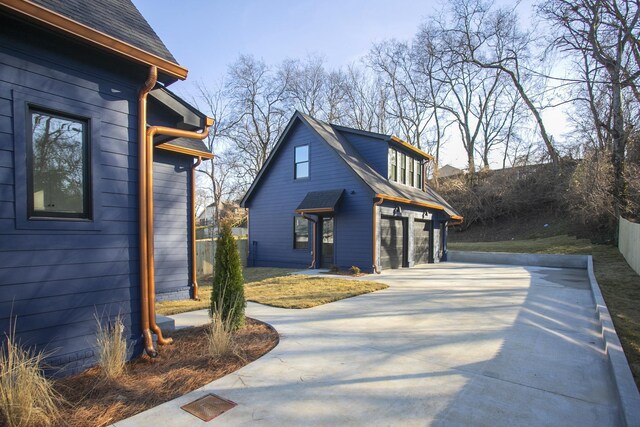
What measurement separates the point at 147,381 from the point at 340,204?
33.4 ft

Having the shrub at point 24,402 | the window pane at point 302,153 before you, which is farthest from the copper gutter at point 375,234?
the shrub at point 24,402

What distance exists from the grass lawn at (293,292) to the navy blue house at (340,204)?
2788mm

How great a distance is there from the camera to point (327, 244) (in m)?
13.8

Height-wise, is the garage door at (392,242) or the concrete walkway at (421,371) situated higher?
the garage door at (392,242)

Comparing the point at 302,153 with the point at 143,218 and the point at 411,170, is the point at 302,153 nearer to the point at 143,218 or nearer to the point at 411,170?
the point at 411,170

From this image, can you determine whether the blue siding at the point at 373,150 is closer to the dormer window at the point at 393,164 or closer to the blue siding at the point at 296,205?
the dormer window at the point at 393,164

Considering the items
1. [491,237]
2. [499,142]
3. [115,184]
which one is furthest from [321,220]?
[499,142]

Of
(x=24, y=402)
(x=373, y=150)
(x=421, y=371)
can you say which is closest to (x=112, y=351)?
(x=24, y=402)

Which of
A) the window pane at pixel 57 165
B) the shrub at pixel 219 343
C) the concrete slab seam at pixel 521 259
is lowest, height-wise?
the concrete slab seam at pixel 521 259

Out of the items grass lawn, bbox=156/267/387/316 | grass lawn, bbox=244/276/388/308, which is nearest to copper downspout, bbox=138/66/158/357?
grass lawn, bbox=156/267/387/316

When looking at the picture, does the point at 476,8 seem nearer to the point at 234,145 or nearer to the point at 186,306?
the point at 234,145

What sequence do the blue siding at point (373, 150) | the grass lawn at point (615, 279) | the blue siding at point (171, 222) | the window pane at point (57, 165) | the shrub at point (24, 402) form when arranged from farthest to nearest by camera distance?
the blue siding at point (373, 150) < the blue siding at point (171, 222) < the grass lawn at point (615, 279) < the window pane at point (57, 165) < the shrub at point (24, 402)

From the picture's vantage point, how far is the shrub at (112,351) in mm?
3429

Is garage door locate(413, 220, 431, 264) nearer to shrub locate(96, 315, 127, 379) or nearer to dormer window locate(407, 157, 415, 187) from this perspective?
dormer window locate(407, 157, 415, 187)
